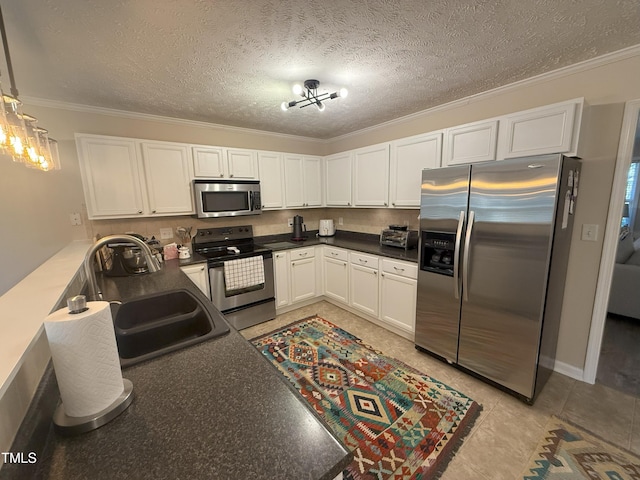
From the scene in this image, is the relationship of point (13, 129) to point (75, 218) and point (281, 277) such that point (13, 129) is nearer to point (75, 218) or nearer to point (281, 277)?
point (75, 218)

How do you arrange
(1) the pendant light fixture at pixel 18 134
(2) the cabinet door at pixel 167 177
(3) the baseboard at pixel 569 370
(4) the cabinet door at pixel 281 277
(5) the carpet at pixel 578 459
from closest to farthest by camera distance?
(1) the pendant light fixture at pixel 18 134 → (5) the carpet at pixel 578 459 → (3) the baseboard at pixel 569 370 → (2) the cabinet door at pixel 167 177 → (4) the cabinet door at pixel 281 277

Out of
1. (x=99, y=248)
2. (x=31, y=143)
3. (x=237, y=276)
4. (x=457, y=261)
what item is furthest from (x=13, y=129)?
(x=457, y=261)

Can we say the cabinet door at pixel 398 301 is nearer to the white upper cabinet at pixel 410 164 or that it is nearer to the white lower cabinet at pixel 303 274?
the white upper cabinet at pixel 410 164

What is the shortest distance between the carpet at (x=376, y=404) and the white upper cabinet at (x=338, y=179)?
188 centimetres

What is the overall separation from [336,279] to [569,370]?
7.78 ft

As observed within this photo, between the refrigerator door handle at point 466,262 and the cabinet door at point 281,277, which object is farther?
the cabinet door at point 281,277

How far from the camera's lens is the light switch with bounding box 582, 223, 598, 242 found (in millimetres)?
2031

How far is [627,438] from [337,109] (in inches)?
133

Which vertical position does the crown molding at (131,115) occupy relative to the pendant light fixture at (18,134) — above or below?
above

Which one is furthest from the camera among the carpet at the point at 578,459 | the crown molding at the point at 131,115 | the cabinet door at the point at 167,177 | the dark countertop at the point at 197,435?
the cabinet door at the point at 167,177

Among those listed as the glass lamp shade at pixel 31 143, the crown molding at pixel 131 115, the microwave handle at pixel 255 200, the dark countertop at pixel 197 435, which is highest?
the crown molding at pixel 131 115

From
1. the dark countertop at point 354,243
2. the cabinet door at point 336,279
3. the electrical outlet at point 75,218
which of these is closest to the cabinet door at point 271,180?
the dark countertop at point 354,243

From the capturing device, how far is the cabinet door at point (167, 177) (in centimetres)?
269

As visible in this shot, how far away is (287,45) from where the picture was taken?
1.65m
